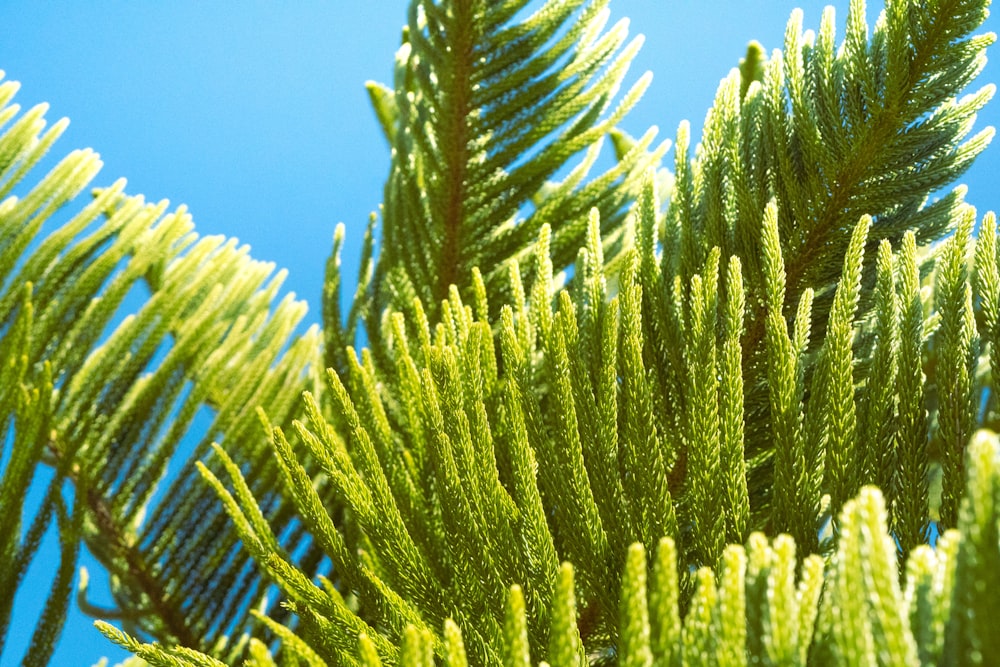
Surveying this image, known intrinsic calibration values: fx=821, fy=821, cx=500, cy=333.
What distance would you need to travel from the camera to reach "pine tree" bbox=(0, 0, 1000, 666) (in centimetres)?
26

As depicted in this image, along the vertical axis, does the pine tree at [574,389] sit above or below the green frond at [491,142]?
below

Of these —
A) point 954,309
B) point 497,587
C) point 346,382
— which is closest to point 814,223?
point 954,309

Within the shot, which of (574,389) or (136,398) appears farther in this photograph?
(136,398)

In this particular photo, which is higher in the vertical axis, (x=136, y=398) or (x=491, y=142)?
(x=491, y=142)

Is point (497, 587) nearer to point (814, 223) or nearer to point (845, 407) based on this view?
point (845, 407)

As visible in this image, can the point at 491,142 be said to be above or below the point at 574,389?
above

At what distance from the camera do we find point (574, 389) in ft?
1.50

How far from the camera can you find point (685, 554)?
45cm

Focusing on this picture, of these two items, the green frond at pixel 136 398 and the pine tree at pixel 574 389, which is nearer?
the pine tree at pixel 574 389

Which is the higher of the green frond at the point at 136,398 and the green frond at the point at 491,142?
the green frond at the point at 491,142

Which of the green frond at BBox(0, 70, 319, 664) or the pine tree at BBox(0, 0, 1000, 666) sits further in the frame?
the green frond at BBox(0, 70, 319, 664)

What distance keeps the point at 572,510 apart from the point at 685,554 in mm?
78

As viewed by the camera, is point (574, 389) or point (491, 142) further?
point (491, 142)

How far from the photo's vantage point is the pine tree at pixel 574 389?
0.26 metres
